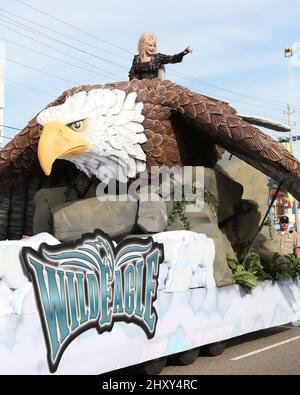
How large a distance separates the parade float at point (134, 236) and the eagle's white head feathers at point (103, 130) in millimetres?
15

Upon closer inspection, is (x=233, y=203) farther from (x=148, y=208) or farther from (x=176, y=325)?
(x=176, y=325)

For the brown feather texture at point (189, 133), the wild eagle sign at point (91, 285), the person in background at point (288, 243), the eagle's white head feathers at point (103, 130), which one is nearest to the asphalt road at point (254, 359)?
the wild eagle sign at point (91, 285)

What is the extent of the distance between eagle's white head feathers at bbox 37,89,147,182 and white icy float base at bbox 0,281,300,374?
1.89 meters

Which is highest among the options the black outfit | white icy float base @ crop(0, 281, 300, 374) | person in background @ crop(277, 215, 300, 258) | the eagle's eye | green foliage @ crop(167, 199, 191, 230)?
the black outfit

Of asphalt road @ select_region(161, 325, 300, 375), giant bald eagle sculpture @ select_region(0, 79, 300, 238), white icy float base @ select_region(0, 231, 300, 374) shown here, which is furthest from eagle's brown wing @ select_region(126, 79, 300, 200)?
asphalt road @ select_region(161, 325, 300, 375)

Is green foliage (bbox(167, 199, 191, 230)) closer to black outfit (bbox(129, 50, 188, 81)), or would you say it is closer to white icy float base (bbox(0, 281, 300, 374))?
white icy float base (bbox(0, 281, 300, 374))

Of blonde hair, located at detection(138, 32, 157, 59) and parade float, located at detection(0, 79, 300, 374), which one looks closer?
parade float, located at detection(0, 79, 300, 374)

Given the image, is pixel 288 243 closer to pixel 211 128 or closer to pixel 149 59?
pixel 211 128

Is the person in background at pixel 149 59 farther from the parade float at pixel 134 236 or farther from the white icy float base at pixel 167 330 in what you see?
the white icy float base at pixel 167 330

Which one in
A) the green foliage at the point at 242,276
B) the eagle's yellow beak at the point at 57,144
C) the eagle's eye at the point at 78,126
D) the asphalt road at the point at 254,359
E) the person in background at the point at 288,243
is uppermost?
the eagle's eye at the point at 78,126

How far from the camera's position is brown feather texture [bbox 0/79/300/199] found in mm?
7336

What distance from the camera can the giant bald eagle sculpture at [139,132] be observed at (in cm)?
686

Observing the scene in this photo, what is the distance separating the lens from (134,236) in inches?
261
